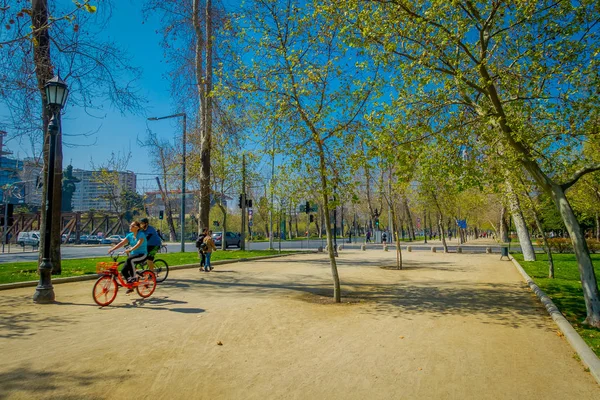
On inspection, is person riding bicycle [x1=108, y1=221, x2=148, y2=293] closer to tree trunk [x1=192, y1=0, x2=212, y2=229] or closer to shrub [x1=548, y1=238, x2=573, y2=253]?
tree trunk [x1=192, y1=0, x2=212, y2=229]

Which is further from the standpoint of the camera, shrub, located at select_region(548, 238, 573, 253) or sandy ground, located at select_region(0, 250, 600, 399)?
shrub, located at select_region(548, 238, 573, 253)

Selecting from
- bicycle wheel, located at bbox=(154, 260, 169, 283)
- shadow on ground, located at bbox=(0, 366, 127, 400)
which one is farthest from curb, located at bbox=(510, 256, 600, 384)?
bicycle wheel, located at bbox=(154, 260, 169, 283)

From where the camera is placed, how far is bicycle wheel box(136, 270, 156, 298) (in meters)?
9.12

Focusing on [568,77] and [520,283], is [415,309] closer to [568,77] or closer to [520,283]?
[568,77]

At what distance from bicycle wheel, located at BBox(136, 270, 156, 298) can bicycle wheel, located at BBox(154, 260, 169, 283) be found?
254cm

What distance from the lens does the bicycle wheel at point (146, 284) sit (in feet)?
29.9

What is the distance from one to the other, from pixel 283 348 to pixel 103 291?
15.6 feet

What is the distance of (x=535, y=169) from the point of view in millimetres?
7883

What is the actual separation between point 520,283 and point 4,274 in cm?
1638

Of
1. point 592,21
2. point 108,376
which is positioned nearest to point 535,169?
point 592,21

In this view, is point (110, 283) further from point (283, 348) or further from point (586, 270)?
point (586, 270)

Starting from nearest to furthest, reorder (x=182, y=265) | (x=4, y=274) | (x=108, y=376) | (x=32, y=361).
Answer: (x=108, y=376) < (x=32, y=361) < (x=4, y=274) < (x=182, y=265)

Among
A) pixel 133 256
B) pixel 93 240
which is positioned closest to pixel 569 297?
pixel 133 256

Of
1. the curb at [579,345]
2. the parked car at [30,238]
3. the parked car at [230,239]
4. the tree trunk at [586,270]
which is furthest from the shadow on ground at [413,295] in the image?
the parked car at [30,238]
